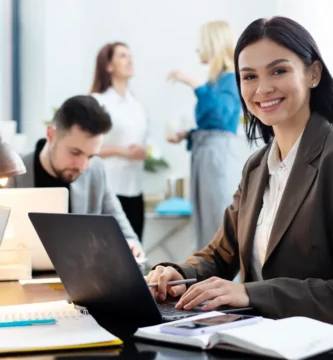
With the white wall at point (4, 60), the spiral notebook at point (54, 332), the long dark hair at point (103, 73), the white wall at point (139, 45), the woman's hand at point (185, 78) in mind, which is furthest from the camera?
the white wall at point (139, 45)

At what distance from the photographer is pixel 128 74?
17.4 ft

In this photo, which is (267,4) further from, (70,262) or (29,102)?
(70,262)

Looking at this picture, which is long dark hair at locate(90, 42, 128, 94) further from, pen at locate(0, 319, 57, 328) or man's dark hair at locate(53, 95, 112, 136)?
pen at locate(0, 319, 57, 328)

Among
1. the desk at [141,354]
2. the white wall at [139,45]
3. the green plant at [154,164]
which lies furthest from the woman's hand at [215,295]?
the white wall at [139,45]

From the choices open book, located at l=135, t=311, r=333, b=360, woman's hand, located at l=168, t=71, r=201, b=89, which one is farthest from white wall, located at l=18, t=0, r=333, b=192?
open book, located at l=135, t=311, r=333, b=360

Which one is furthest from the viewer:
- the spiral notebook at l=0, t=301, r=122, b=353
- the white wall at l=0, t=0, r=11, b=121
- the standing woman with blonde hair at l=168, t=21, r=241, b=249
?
the white wall at l=0, t=0, r=11, b=121

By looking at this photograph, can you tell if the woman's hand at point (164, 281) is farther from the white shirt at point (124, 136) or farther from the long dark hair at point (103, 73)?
the long dark hair at point (103, 73)

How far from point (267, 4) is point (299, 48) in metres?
4.46

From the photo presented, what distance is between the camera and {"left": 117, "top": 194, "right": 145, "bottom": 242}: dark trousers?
513cm

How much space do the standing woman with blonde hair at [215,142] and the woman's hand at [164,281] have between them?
312cm

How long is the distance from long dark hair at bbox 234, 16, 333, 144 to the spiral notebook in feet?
2.72

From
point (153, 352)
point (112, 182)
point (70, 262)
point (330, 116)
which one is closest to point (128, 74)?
point (112, 182)

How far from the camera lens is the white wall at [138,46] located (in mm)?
6496

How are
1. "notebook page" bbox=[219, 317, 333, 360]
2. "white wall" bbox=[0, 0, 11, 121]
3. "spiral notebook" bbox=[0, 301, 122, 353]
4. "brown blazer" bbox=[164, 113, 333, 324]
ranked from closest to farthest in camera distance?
1. "notebook page" bbox=[219, 317, 333, 360]
2. "spiral notebook" bbox=[0, 301, 122, 353]
3. "brown blazer" bbox=[164, 113, 333, 324]
4. "white wall" bbox=[0, 0, 11, 121]
